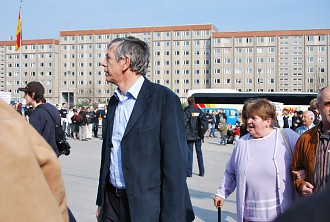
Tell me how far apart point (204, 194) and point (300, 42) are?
8232 centimetres

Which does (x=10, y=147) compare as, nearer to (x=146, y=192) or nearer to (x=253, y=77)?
(x=146, y=192)

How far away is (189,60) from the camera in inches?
3696

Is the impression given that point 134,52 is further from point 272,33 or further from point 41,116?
point 272,33

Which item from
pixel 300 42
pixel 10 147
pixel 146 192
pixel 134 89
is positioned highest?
pixel 300 42

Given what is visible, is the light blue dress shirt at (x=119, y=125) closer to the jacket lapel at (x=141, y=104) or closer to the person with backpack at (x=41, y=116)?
the jacket lapel at (x=141, y=104)

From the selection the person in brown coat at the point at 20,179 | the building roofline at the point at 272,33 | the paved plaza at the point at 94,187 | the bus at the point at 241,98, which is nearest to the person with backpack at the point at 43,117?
the paved plaza at the point at 94,187

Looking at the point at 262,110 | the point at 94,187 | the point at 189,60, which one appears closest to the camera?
the point at 262,110

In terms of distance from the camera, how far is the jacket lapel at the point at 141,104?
3.09 m

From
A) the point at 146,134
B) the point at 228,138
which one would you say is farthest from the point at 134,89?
the point at 228,138

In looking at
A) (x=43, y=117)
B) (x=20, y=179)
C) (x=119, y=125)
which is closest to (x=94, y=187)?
(x=43, y=117)

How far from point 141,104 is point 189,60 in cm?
9146

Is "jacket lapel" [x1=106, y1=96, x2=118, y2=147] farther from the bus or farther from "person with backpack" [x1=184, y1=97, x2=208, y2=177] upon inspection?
the bus

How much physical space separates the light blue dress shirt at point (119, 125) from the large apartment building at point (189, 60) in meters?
78.5

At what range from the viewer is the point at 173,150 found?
120 inches
